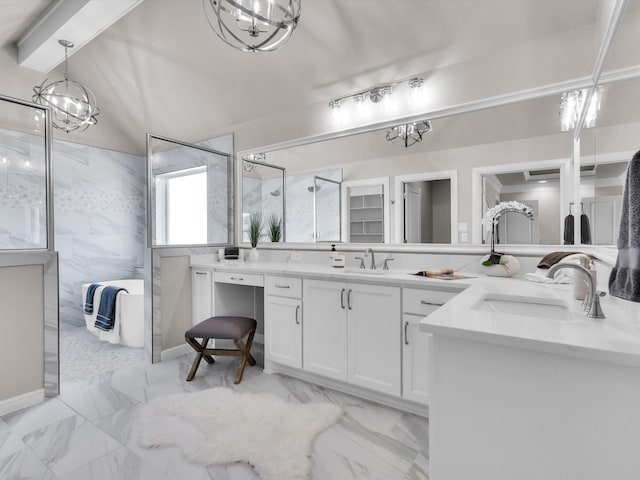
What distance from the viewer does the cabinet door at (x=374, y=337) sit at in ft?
6.72

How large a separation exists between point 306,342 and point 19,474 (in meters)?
1.60

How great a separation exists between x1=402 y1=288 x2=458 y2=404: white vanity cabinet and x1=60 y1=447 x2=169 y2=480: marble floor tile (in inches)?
52.9

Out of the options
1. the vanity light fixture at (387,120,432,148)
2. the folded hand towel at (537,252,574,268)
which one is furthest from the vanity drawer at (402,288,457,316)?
the vanity light fixture at (387,120,432,148)

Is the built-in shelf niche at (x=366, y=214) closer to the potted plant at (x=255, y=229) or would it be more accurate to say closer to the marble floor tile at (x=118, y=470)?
the potted plant at (x=255, y=229)

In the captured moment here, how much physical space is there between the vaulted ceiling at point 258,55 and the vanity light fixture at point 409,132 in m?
0.38

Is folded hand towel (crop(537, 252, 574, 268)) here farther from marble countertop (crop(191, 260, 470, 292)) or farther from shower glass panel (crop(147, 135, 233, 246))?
shower glass panel (crop(147, 135, 233, 246))

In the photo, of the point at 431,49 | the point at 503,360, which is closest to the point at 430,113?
the point at 431,49

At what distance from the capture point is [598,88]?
1.60m

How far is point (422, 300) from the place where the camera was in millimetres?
1964

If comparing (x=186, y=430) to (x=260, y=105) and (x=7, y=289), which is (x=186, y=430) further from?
(x=260, y=105)

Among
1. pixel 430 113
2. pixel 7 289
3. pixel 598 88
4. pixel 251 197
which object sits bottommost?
pixel 7 289

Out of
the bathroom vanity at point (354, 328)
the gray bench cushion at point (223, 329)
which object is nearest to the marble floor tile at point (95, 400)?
the gray bench cushion at point (223, 329)

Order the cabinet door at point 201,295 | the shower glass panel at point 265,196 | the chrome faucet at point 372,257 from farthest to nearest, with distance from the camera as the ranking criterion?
the shower glass panel at point 265,196
the cabinet door at point 201,295
the chrome faucet at point 372,257

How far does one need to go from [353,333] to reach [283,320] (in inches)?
24.3
